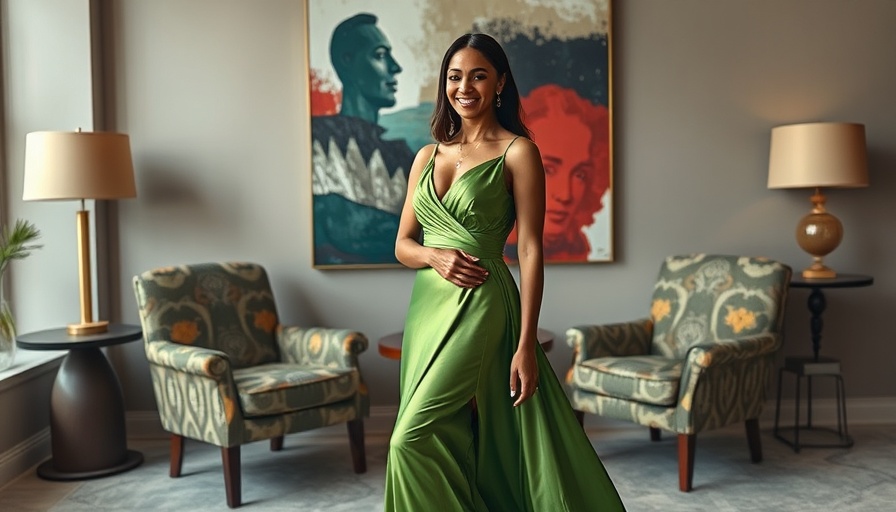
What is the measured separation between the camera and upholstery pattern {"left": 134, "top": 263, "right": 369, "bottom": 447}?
11.0 ft

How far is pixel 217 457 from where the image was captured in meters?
4.04

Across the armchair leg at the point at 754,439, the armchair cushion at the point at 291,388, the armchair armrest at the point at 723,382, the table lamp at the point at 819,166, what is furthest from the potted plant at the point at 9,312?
the table lamp at the point at 819,166

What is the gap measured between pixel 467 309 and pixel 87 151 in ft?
7.54

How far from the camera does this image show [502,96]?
7.44ft

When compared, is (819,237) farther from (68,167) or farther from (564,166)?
(68,167)

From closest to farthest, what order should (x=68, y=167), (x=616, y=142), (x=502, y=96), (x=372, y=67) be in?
(x=502, y=96), (x=68, y=167), (x=372, y=67), (x=616, y=142)

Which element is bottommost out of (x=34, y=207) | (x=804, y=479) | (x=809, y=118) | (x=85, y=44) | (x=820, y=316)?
(x=804, y=479)

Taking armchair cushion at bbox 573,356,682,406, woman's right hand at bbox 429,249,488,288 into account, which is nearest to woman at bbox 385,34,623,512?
woman's right hand at bbox 429,249,488,288

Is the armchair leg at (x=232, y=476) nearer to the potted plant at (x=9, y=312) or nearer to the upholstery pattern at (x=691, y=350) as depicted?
the potted plant at (x=9, y=312)

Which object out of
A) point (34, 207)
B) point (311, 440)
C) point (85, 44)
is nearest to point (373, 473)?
point (311, 440)

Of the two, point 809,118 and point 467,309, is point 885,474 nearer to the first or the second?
point 809,118

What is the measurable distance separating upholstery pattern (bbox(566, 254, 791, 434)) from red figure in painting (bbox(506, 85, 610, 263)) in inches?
18.6

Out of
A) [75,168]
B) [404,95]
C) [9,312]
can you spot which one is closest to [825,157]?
[404,95]

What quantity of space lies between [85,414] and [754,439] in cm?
298
